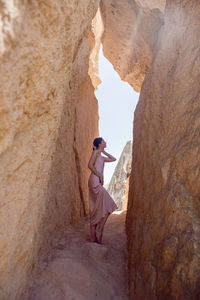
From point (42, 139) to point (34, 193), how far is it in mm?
449

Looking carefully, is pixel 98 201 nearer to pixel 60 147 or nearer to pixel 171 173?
pixel 60 147

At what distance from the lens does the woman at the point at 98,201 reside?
12.7 ft

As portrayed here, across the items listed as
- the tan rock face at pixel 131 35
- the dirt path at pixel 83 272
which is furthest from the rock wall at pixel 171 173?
the tan rock face at pixel 131 35

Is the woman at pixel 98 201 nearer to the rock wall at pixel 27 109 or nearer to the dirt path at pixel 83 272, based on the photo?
the dirt path at pixel 83 272

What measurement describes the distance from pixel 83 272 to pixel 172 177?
4.88 feet

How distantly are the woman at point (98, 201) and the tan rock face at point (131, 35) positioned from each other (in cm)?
413

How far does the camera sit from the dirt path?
253cm

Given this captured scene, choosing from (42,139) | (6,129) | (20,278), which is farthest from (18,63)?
(20,278)

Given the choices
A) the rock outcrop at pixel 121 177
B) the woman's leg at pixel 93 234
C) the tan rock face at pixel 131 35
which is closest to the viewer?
the woman's leg at pixel 93 234

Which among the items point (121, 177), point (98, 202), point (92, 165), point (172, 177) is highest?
point (172, 177)

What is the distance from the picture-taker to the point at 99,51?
920 cm

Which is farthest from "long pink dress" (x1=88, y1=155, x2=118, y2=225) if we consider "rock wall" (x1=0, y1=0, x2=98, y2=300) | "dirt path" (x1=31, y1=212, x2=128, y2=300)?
"rock wall" (x1=0, y1=0, x2=98, y2=300)

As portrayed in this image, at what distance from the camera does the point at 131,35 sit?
299 inches

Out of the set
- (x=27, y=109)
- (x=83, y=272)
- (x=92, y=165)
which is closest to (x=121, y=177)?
(x=92, y=165)
